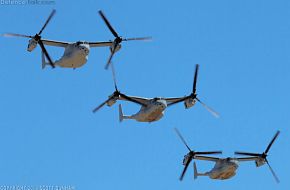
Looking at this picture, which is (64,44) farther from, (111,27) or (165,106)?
(165,106)

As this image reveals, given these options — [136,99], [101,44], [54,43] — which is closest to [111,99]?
[136,99]

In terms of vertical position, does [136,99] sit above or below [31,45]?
below

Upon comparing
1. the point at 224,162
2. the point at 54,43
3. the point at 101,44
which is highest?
the point at 54,43

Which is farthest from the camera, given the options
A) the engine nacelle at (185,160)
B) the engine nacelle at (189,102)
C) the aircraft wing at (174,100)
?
the engine nacelle at (185,160)

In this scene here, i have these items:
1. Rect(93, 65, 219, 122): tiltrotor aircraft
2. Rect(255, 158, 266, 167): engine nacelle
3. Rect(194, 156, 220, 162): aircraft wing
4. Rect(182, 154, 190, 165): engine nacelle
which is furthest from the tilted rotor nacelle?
Rect(255, 158, 266, 167): engine nacelle

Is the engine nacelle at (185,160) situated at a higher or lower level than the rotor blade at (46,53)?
lower

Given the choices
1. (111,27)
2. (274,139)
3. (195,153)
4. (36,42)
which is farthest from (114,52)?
(274,139)

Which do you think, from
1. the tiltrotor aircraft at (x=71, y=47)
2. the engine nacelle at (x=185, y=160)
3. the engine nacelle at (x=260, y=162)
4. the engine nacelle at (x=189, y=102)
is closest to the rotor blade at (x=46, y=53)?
the tiltrotor aircraft at (x=71, y=47)

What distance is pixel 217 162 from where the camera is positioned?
444 ft

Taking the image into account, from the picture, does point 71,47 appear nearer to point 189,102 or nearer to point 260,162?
point 189,102

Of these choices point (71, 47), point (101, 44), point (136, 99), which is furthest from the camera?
point (136, 99)

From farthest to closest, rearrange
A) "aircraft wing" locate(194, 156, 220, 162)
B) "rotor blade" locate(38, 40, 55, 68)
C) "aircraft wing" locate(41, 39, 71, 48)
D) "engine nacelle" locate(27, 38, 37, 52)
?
"aircraft wing" locate(194, 156, 220, 162)
"aircraft wing" locate(41, 39, 71, 48)
"engine nacelle" locate(27, 38, 37, 52)
"rotor blade" locate(38, 40, 55, 68)

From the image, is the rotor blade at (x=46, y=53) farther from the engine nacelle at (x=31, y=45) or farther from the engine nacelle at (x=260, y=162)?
the engine nacelle at (x=260, y=162)

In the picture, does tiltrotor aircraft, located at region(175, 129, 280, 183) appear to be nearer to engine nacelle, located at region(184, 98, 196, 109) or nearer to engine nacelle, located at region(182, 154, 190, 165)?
engine nacelle, located at region(182, 154, 190, 165)
